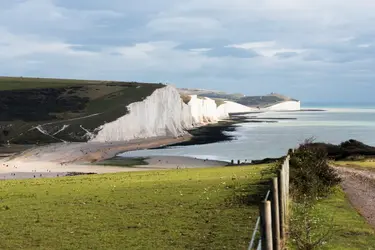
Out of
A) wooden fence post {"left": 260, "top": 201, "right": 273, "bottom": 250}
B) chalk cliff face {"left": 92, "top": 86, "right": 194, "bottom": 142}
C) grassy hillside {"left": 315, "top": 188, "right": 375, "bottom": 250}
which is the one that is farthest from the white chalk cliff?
wooden fence post {"left": 260, "top": 201, "right": 273, "bottom": 250}

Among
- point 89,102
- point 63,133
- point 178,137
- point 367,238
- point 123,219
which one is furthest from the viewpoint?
point 89,102

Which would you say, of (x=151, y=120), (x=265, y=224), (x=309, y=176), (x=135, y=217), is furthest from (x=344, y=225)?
(x=151, y=120)

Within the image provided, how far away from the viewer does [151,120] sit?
11650 cm

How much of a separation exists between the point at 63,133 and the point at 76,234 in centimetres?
8567

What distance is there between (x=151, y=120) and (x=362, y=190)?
A: 9168cm

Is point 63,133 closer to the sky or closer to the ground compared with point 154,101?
closer to the ground

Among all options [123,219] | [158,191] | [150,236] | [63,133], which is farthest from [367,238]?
[63,133]

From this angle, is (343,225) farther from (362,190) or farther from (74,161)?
(74,161)

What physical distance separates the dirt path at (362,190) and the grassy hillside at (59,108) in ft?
225

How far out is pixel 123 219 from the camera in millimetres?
17625

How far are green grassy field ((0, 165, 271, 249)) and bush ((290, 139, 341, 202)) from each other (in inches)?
65.1

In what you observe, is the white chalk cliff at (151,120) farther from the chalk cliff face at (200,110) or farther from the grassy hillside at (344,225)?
the grassy hillside at (344,225)

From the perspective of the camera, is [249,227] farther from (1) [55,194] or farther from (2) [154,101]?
(2) [154,101]

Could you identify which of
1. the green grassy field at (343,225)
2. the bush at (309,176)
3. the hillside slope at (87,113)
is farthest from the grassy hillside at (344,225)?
the hillside slope at (87,113)
